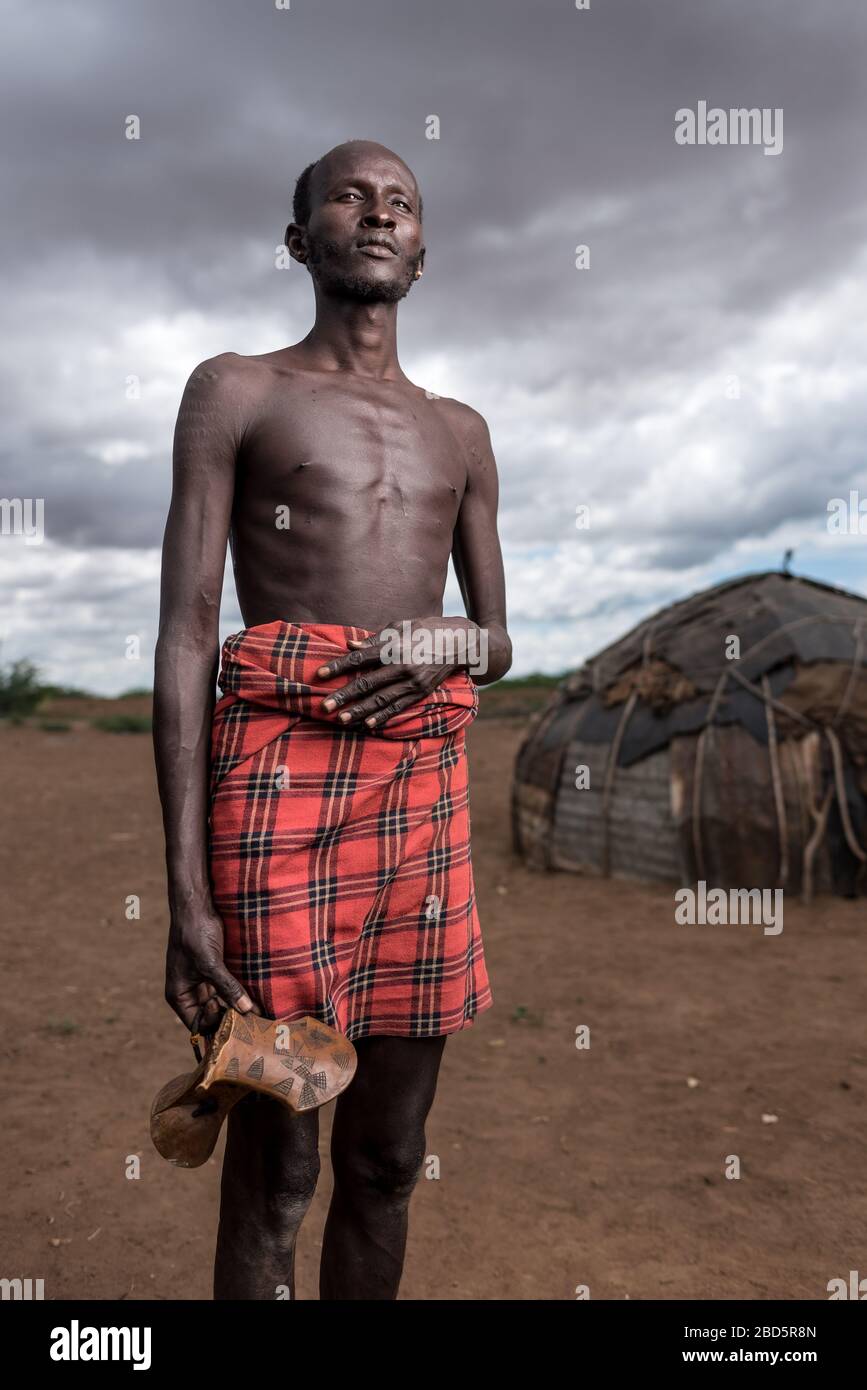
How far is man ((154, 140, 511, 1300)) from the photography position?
75.0 inches

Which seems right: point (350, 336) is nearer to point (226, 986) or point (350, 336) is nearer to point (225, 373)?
point (225, 373)

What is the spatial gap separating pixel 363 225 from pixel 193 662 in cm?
94

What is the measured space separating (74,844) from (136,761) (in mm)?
5927

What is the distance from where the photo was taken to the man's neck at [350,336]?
2.17m

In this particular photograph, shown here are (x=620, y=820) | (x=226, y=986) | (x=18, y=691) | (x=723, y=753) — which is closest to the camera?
(x=226, y=986)

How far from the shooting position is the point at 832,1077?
177 inches

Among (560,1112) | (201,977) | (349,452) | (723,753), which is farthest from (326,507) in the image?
(723,753)

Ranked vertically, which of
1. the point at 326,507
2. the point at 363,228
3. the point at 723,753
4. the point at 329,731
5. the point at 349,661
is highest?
the point at 363,228

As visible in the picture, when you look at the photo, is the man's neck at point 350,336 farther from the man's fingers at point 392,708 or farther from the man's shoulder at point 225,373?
the man's fingers at point 392,708

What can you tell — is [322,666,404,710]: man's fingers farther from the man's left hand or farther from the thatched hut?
the thatched hut

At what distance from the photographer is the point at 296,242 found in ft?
7.27

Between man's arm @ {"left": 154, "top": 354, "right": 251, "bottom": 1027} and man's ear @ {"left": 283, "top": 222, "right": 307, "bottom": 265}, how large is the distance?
0.36 meters
